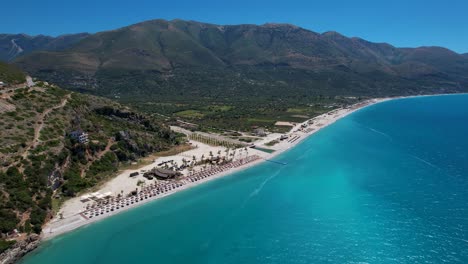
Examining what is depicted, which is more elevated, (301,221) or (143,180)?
(143,180)

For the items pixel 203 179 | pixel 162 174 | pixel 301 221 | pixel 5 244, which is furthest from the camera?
pixel 203 179

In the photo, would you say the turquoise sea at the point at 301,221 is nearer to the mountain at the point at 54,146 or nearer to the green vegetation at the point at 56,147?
the mountain at the point at 54,146

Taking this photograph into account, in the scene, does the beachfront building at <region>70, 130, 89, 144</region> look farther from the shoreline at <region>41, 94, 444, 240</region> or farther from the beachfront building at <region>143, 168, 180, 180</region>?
the beachfront building at <region>143, 168, 180, 180</region>

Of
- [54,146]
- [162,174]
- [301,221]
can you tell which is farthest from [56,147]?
[301,221]

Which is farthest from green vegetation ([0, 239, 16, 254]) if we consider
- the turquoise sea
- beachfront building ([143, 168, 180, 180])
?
beachfront building ([143, 168, 180, 180])

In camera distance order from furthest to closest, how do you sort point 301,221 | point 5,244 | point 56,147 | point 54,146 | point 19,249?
point 56,147, point 54,146, point 301,221, point 19,249, point 5,244

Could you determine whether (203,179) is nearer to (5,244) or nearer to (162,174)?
(162,174)

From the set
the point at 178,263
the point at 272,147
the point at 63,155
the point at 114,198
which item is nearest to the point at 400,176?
the point at 272,147
